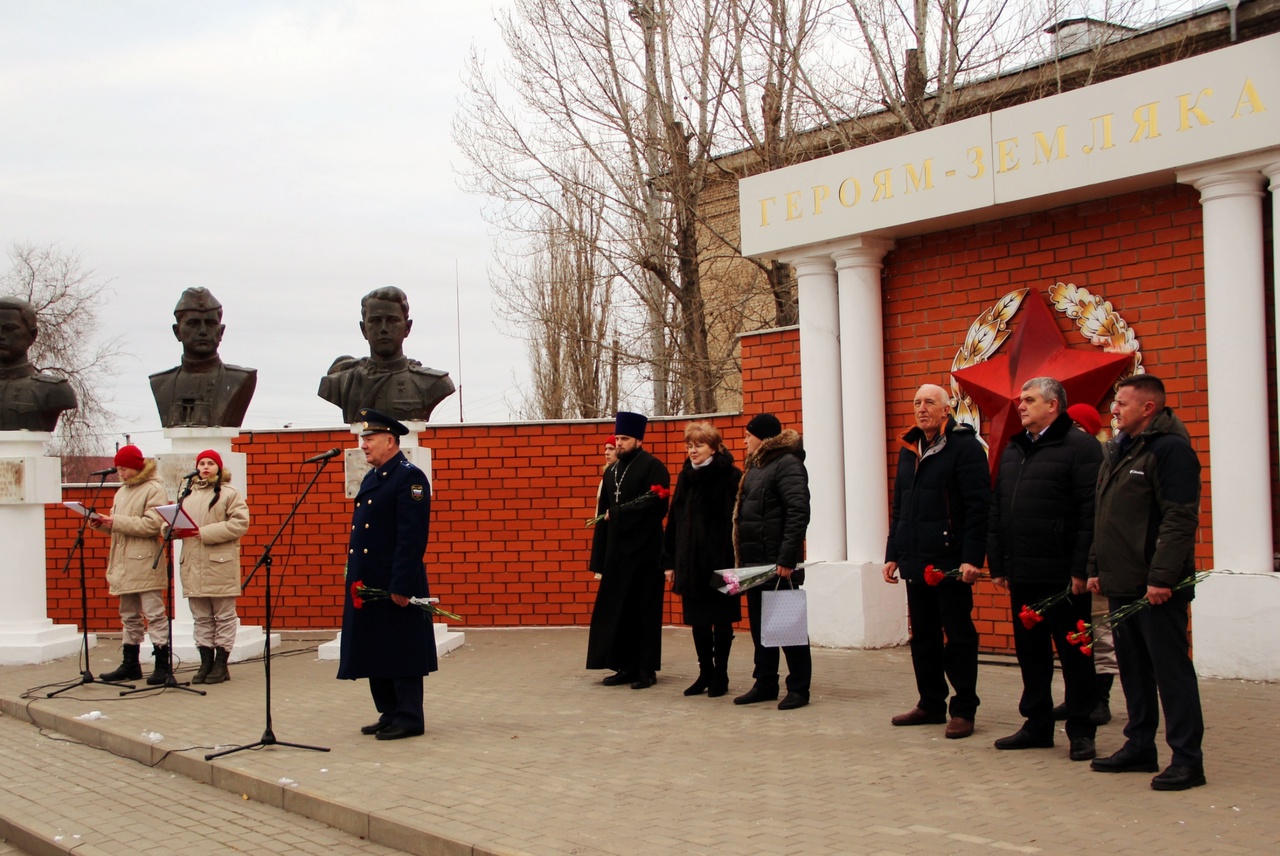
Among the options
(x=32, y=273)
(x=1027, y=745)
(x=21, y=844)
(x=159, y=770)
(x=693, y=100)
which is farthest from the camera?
(x=32, y=273)

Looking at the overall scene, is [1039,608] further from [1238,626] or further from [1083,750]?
[1238,626]

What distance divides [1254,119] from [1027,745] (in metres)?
4.34

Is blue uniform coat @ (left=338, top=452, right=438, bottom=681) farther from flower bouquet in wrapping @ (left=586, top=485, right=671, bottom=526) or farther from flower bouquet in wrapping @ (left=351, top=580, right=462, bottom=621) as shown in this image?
flower bouquet in wrapping @ (left=586, top=485, right=671, bottom=526)

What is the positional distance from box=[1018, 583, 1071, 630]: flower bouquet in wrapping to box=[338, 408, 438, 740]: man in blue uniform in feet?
10.9

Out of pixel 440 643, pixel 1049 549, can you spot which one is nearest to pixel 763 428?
pixel 1049 549

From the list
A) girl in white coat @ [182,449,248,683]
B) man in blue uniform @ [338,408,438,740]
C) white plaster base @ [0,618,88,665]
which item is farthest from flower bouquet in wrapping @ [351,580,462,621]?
white plaster base @ [0,618,88,665]

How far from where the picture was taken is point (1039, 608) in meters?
6.19

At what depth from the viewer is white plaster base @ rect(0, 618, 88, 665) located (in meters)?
11.4

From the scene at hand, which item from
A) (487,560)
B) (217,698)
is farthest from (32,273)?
(217,698)

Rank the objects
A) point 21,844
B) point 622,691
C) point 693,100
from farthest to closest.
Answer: point 693,100, point 622,691, point 21,844

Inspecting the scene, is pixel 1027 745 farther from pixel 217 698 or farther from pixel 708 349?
pixel 708 349

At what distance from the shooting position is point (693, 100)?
61.4 ft

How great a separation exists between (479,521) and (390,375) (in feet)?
7.48

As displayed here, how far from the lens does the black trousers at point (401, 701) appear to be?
7.34 metres
